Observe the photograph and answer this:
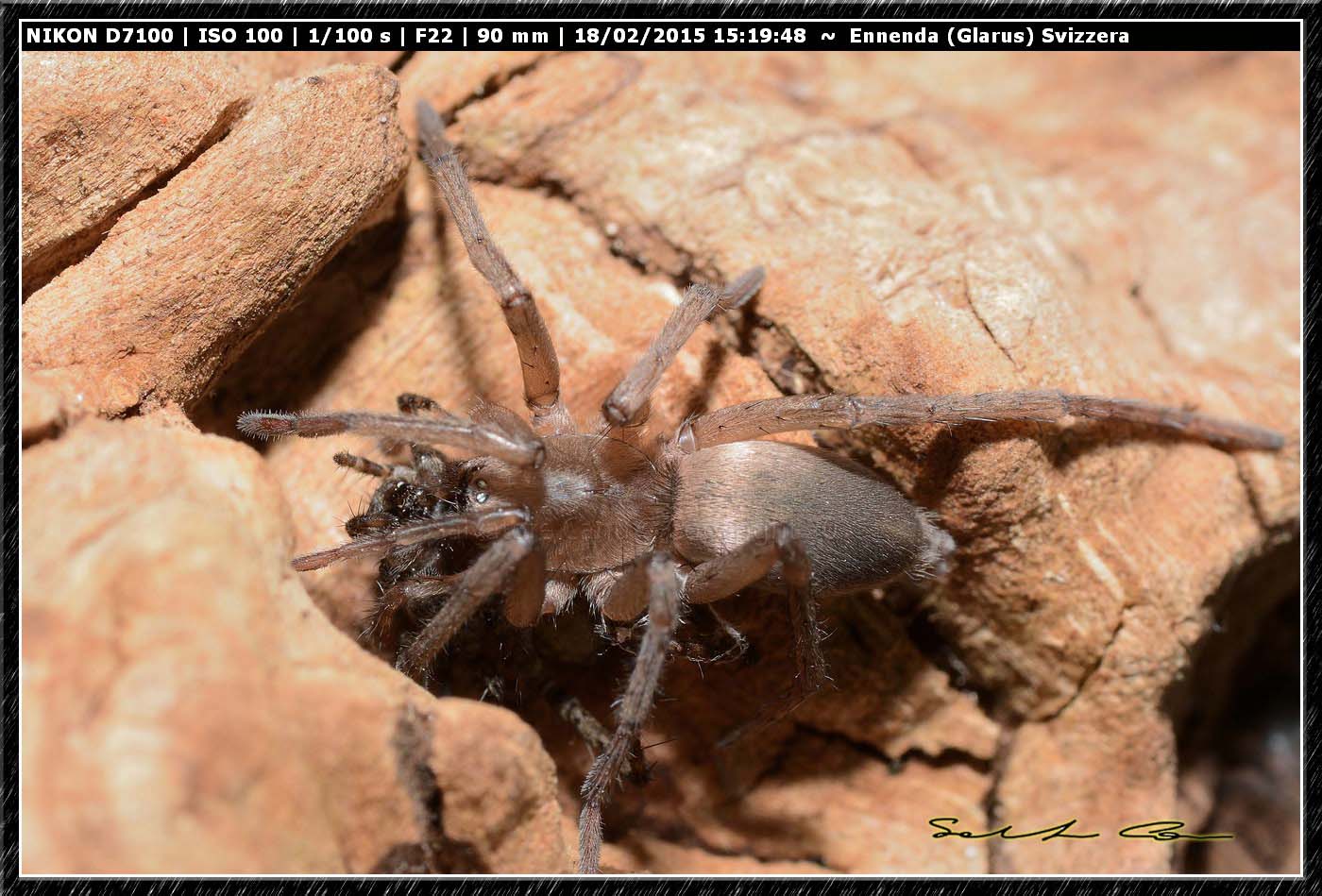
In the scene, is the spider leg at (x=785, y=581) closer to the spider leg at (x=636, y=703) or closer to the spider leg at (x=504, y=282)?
the spider leg at (x=636, y=703)

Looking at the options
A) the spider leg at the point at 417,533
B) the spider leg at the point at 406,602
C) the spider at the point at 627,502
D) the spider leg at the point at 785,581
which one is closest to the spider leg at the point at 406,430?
the spider at the point at 627,502

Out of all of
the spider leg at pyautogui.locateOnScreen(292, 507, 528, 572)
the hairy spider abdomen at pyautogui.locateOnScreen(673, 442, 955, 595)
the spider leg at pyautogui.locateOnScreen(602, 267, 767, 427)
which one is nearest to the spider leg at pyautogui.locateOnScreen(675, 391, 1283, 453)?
the hairy spider abdomen at pyautogui.locateOnScreen(673, 442, 955, 595)

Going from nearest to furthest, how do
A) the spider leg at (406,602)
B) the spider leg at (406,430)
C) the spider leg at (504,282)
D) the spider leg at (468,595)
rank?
the spider leg at (468,595) < the spider leg at (406,430) < the spider leg at (406,602) < the spider leg at (504,282)

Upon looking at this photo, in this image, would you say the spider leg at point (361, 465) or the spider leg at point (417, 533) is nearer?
the spider leg at point (417, 533)

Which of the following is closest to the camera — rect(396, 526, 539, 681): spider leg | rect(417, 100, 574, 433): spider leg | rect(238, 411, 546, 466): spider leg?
rect(396, 526, 539, 681): spider leg
